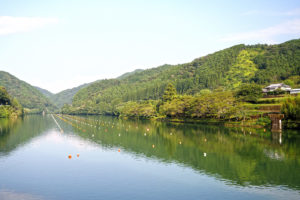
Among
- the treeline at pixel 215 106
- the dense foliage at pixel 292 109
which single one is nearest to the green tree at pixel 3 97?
the treeline at pixel 215 106

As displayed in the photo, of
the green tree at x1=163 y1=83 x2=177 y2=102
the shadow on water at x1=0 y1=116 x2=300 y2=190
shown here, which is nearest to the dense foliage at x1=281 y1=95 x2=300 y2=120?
the shadow on water at x1=0 y1=116 x2=300 y2=190

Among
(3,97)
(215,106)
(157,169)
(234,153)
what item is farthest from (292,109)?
(3,97)

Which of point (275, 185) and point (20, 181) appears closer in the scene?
point (275, 185)

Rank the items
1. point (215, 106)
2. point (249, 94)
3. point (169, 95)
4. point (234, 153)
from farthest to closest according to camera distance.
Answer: point (169, 95), point (249, 94), point (215, 106), point (234, 153)

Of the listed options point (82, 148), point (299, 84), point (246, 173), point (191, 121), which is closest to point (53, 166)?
point (82, 148)

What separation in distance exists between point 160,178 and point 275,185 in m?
15.2

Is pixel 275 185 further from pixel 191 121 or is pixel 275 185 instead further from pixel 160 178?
pixel 191 121

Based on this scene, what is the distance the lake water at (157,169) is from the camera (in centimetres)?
3397

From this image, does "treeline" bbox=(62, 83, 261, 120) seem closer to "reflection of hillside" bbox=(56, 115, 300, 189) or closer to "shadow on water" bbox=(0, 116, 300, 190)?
"shadow on water" bbox=(0, 116, 300, 190)

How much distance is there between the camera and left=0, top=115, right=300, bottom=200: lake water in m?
34.0

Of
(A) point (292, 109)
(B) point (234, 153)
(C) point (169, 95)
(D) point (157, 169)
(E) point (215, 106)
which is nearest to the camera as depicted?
(D) point (157, 169)

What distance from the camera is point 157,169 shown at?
45219 mm

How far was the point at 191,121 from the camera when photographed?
121 m

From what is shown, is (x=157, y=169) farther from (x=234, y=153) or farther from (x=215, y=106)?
(x=215, y=106)
